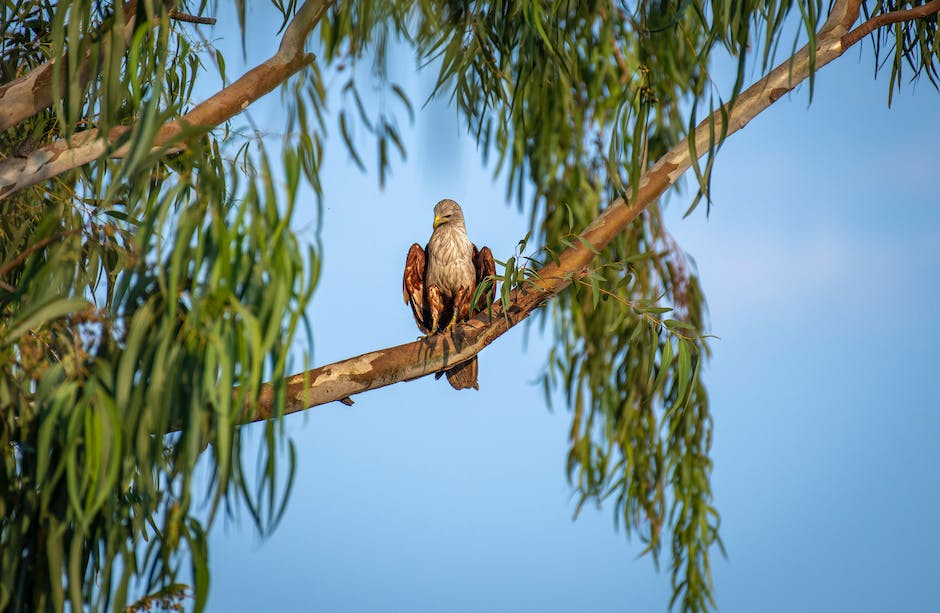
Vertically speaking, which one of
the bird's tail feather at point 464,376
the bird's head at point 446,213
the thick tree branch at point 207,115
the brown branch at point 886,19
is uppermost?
the bird's head at point 446,213

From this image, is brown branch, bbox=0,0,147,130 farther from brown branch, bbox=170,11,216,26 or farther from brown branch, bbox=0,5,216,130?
brown branch, bbox=170,11,216,26

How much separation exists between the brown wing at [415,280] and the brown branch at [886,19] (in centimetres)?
183

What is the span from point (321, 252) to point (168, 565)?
0.72 m

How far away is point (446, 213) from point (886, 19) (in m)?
1.81

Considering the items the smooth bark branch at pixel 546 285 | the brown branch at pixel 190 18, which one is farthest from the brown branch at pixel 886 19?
the brown branch at pixel 190 18

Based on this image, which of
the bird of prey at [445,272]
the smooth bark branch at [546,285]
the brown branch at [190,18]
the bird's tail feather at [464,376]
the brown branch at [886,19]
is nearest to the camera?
the smooth bark branch at [546,285]

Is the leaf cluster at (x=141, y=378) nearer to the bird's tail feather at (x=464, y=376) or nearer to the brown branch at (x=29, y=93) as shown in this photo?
the brown branch at (x=29, y=93)

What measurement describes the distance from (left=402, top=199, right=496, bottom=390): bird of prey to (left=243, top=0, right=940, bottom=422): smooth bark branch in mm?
856

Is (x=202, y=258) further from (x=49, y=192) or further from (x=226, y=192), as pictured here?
(x=49, y=192)

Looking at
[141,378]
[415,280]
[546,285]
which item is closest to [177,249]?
[141,378]

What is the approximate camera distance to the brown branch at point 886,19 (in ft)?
9.90

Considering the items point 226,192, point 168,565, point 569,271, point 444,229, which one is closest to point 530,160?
point 444,229

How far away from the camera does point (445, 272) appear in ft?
12.5

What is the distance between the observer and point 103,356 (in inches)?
76.4
